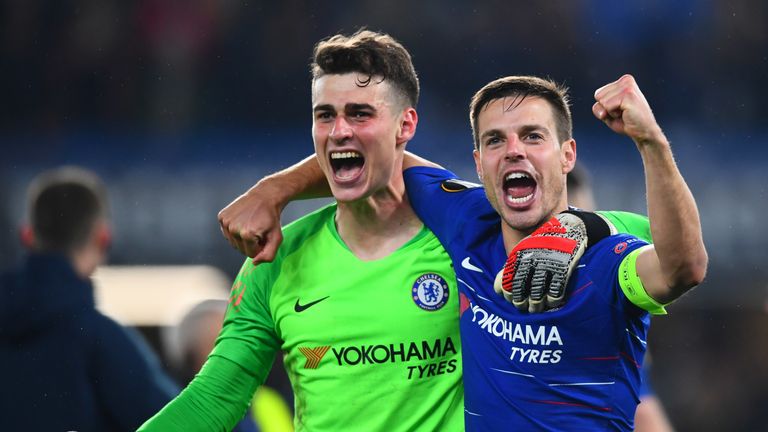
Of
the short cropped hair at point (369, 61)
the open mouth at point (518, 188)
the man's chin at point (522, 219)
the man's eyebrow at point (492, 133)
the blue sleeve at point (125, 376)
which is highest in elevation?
the short cropped hair at point (369, 61)

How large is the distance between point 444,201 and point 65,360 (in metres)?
1.76

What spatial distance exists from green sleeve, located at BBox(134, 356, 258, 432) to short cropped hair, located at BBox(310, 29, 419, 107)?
983mm

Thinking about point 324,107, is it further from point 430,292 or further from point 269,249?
point 430,292

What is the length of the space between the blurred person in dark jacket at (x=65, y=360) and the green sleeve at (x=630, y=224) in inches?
74.5

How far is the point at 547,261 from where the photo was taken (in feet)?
9.32

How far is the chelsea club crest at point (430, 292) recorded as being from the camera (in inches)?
134

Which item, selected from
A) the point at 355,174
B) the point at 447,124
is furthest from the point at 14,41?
the point at 355,174

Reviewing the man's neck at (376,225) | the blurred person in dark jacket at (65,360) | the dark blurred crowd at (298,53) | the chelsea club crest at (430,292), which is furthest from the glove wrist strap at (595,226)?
the dark blurred crowd at (298,53)

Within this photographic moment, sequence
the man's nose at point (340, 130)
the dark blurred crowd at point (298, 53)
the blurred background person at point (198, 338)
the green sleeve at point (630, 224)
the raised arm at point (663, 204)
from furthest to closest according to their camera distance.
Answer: the dark blurred crowd at point (298, 53)
the blurred background person at point (198, 338)
the man's nose at point (340, 130)
the green sleeve at point (630, 224)
the raised arm at point (663, 204)

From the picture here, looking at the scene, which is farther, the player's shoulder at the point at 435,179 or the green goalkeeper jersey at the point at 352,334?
the player's shoulder at the point at 435,179

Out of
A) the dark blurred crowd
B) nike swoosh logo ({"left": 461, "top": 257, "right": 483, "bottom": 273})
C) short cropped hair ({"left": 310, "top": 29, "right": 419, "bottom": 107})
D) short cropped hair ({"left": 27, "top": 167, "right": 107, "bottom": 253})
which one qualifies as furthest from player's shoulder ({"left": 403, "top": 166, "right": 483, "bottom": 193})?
the dark blurred crowd

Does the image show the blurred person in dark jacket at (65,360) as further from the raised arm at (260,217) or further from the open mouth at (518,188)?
the open mouth at (518,188)

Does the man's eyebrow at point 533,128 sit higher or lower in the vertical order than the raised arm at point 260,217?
higher

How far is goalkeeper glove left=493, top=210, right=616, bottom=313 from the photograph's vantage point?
9.31 feet
